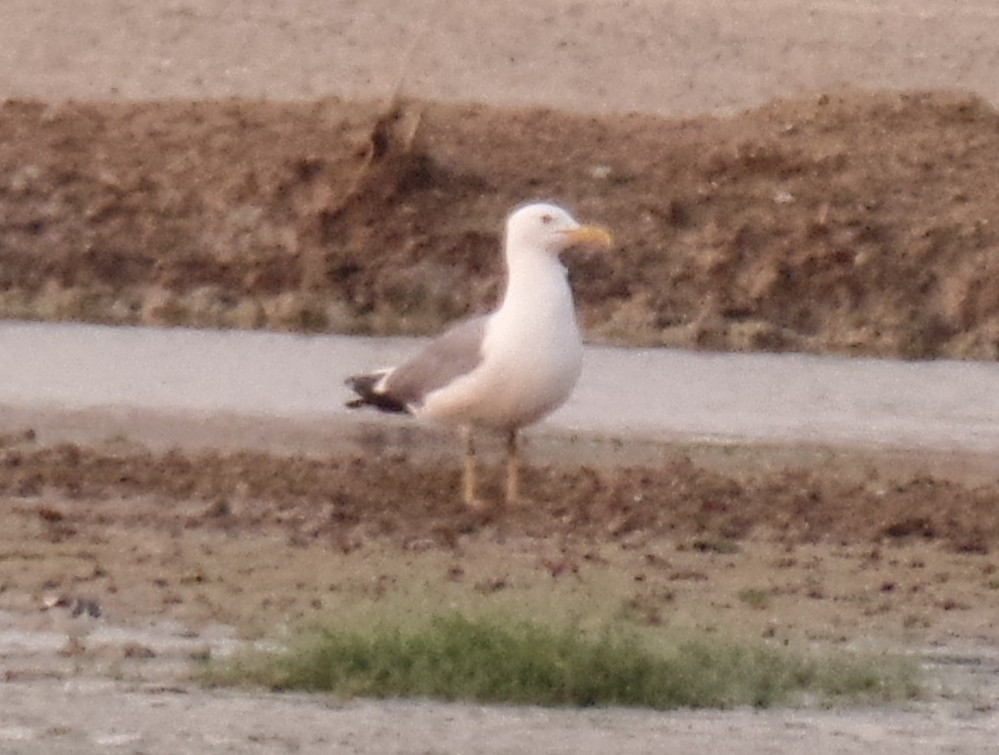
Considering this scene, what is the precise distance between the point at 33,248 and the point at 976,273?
5.89 metres

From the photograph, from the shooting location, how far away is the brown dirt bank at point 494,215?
19.1 m

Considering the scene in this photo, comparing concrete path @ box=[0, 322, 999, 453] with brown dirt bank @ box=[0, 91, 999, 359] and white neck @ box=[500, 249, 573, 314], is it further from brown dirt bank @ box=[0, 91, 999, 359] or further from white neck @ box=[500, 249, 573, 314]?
white neck @ box=[500, 249, 573, 314]

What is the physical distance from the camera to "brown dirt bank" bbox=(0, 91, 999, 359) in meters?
19.1

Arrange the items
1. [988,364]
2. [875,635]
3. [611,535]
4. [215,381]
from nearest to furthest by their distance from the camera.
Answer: [875,635] < [611,535] < [215,381] < [988,364]

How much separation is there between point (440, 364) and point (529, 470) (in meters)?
0.60

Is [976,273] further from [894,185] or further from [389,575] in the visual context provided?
[389,575]

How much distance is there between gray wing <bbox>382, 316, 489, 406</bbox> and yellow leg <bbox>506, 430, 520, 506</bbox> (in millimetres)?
317

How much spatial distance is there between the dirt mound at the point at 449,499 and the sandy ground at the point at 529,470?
24 mm

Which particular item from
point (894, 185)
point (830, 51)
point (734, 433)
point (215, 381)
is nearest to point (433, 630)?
point (734, 433)

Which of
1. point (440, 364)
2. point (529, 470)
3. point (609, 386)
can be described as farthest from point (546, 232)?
point (609, 386)

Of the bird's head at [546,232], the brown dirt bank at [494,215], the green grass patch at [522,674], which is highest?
the brown dirt bank at [494,215]

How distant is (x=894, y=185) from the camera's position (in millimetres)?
21016

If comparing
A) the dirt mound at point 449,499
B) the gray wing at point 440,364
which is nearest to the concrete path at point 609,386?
the gray wing at point 440,364

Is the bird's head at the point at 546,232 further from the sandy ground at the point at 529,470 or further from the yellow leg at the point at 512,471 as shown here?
the sandy ground at the point at 529,470
